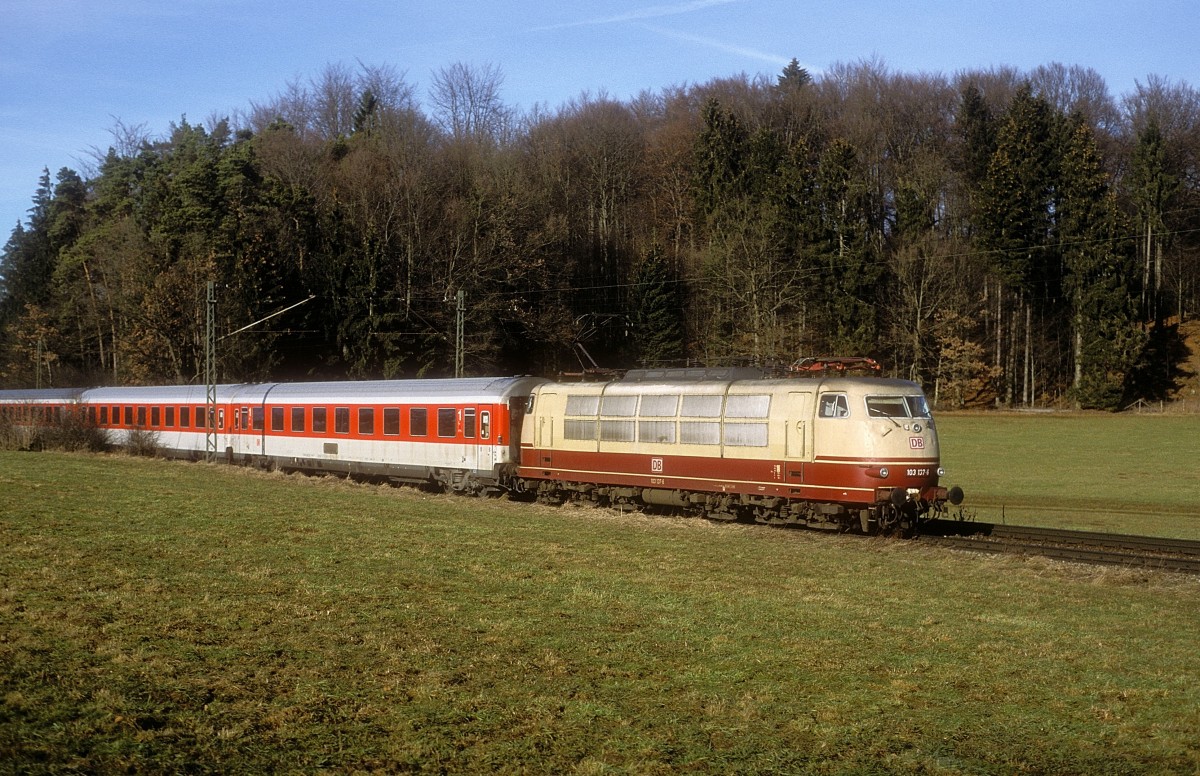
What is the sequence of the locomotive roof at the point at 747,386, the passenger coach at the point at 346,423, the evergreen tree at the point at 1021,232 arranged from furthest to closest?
the evergreen tree at the point at 1021,232
the passenger coach at the point at 346,423
the locomotive roof at the point at 747,386

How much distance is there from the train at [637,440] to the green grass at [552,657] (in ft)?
15.0

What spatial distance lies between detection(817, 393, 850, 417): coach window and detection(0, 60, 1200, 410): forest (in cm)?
3318

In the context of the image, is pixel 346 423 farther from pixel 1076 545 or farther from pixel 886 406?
pixel 1076 545

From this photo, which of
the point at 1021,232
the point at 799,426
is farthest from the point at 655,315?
the point at 799,426

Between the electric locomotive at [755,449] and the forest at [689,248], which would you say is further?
the forest at [689,248]

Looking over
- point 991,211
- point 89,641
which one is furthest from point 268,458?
point 991,211

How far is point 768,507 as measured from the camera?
23.5 metres

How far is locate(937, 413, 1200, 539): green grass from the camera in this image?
30.4 metres

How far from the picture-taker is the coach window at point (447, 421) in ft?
100

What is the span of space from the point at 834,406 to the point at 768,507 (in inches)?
116

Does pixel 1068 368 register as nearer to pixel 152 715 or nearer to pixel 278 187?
pixel 278 187

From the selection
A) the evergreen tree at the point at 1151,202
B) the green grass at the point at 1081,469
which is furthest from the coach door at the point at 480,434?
the evergreen tree at the point at 1151,202

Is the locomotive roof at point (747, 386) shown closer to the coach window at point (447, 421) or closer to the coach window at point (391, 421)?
the coach window at point (447, 421)

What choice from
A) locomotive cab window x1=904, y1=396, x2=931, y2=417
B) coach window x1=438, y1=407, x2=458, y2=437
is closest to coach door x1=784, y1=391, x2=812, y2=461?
locomotive cab window x1=904, y1=396, x2=931, y2=417
